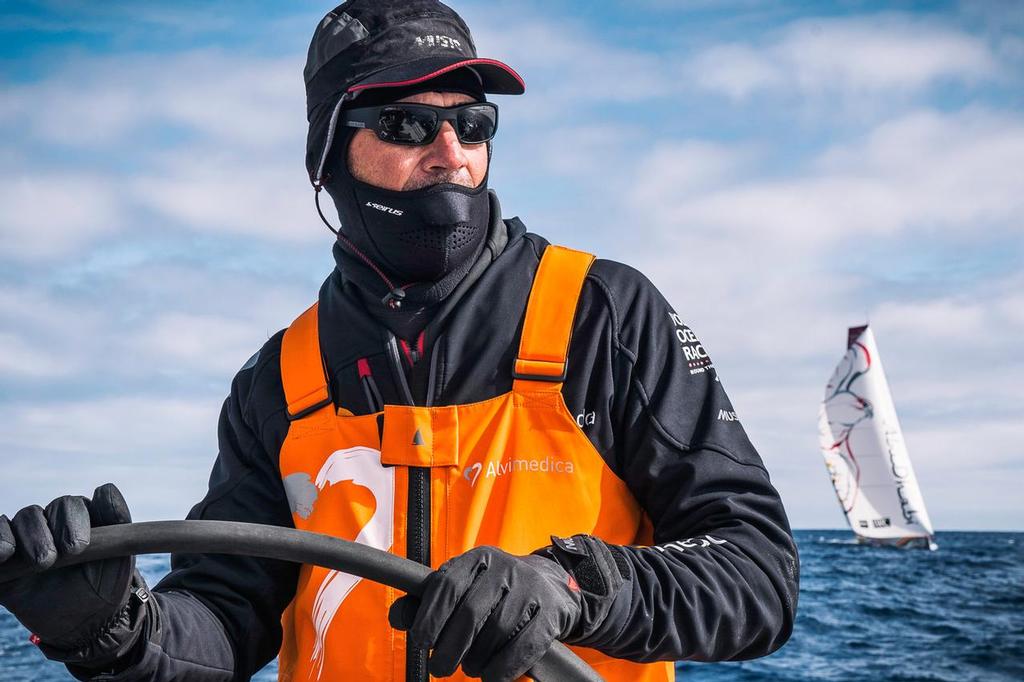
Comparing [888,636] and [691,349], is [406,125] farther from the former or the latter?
[888,636]

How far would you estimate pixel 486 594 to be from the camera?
2.04m

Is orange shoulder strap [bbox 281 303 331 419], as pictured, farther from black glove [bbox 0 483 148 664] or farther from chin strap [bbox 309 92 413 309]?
black glove [bbox 0 483 148 664]

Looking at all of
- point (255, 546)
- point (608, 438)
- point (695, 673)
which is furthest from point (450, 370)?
point (695, 673)

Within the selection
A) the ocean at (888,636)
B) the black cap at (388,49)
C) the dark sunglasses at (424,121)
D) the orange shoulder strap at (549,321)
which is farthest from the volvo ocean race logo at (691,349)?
the ocean at (888,636)

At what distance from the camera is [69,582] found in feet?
7.89

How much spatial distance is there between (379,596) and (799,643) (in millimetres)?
19034

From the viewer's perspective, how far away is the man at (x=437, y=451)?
244 centimetres

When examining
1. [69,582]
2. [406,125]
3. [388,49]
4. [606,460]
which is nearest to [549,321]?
[606,460]

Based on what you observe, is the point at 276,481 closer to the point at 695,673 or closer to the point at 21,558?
the point at 21,558

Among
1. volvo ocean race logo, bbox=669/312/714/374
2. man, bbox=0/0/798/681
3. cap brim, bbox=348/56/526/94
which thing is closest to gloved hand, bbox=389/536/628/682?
man, bbox=0/0/798/681

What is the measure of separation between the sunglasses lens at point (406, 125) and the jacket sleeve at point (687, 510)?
0.66 metres

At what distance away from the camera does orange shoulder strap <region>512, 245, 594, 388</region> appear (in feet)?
9.34

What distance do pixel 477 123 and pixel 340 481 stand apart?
106cm

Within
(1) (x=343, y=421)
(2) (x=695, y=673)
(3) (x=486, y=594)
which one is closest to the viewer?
(3) (x=486, y=594)
